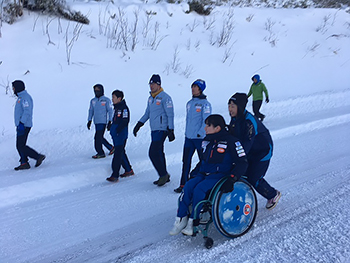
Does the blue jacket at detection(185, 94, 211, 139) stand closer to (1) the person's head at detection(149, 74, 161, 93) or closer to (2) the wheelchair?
(1) the person's head at detection(149, 74, 161, 93)

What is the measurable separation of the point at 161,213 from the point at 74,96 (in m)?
6.89

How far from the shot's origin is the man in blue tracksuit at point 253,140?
424 cm

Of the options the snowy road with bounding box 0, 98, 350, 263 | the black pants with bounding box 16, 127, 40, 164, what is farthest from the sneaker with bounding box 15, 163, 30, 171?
the snowy road with bounding box 0, 98, 350, 263

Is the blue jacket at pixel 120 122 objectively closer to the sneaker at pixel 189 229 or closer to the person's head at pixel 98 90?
the person's head at pixel 98 90

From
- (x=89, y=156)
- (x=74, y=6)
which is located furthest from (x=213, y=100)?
(x=74, y=6)

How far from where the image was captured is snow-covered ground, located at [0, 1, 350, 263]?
4.14 metres

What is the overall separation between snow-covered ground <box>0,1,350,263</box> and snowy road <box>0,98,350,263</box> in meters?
0.02

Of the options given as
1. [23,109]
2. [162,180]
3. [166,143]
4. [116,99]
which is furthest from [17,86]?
[166,143]

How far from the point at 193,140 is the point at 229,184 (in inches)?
81.7

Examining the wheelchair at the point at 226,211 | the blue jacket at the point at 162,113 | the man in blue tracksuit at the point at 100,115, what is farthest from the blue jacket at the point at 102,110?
the wheelchair at the point at 226,211

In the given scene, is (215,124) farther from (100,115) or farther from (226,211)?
(100,115)

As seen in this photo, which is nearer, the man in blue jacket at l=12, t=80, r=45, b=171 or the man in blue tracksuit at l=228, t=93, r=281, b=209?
the man in blue tracksuit at l=228, t=93, r=281, b=209

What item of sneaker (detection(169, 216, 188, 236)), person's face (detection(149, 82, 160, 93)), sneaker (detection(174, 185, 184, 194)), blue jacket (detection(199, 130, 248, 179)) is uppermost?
person's face (detection(149, 82, 160, 93))

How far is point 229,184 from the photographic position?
382 cm
